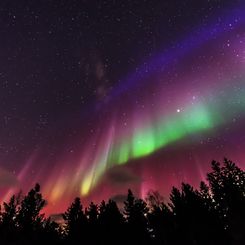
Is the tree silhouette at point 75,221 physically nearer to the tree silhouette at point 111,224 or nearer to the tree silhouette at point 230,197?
the tree silhouette at point 111,224

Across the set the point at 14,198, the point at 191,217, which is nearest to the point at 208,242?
the point at 191,217

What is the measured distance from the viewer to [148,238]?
43.3 metres

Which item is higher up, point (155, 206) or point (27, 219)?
point (155, 206)

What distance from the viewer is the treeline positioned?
131ft

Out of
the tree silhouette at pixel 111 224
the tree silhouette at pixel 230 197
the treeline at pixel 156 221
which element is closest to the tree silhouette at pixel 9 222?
the treeline at pixel 156 221

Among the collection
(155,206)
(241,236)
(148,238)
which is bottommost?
(241,236)

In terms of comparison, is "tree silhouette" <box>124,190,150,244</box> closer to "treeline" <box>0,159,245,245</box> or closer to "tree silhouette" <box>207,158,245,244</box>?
"treeline" <box>0,159,245,245</box>

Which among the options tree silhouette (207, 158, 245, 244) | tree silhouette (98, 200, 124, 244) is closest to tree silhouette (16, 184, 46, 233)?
tree silhouette (98, 200, 124, 244)

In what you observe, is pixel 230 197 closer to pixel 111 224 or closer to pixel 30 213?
pixel 111 224

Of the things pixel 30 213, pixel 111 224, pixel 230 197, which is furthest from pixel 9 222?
pixel 230 197

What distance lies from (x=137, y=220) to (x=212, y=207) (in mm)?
12485

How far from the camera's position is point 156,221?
46.0m

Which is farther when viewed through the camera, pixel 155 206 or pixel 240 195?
pixel 155 206

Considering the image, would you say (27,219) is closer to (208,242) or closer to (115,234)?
(115,234)
